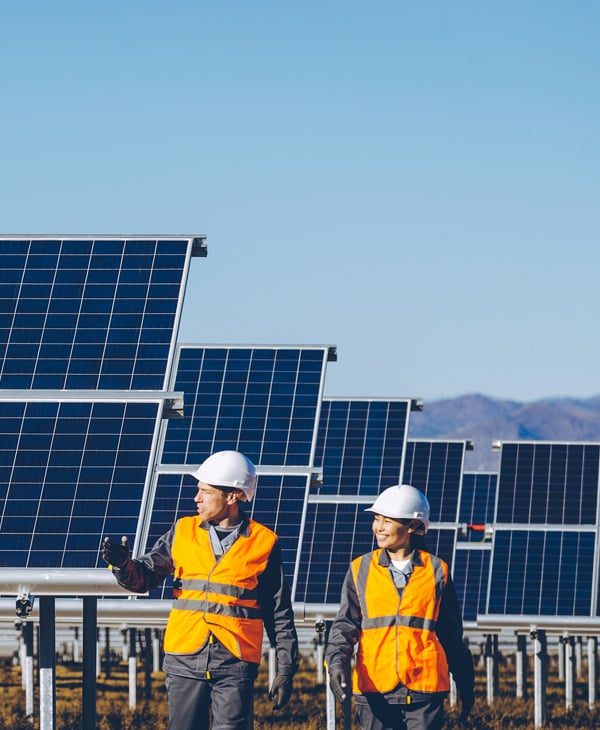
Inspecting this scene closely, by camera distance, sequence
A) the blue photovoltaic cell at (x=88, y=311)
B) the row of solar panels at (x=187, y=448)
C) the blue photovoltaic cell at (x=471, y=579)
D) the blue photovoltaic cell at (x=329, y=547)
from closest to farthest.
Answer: the row of solar panels at (x=187, y=448)
the blue photovoltaic cell at (x=88, y=311)
the blue photovoltaic cell at (x=329, y=547)
the blue photovoltaic cell at (x=471, y=579)

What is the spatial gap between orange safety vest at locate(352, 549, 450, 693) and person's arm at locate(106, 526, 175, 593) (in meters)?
1.31

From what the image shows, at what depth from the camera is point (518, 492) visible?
3625cm

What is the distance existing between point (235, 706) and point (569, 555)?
24.5 m

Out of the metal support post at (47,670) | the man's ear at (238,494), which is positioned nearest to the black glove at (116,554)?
the man's ear at (238,494)

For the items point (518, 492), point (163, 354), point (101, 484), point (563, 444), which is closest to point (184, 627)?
point (101, 484)

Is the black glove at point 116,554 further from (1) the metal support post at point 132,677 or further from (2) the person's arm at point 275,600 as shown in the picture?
(1) the metal support post at point 132,677

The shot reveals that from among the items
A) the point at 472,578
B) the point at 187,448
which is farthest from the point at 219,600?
the point at 472,578

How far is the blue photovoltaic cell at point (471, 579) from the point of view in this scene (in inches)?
1513

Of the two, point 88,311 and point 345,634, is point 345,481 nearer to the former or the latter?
point 88,311

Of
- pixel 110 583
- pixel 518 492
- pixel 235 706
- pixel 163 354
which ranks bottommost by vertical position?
pixel 235 706

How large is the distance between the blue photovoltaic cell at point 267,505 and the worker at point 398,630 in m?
13.1

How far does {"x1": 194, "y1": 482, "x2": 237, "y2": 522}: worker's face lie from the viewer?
433 inches

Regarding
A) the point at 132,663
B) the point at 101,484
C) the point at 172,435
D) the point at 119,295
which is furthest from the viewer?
the point at 132,663

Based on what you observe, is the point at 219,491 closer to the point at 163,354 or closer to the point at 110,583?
the point at 110,583
